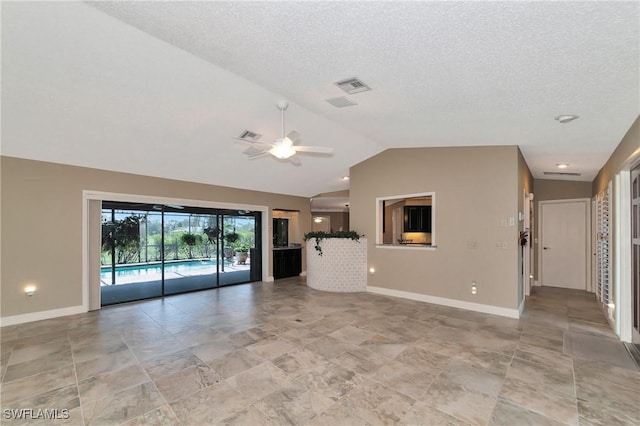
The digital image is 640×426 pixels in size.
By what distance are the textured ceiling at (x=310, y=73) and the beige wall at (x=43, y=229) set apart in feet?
1.03

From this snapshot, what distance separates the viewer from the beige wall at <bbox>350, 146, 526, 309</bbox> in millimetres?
4930

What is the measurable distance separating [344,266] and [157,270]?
4515 mm

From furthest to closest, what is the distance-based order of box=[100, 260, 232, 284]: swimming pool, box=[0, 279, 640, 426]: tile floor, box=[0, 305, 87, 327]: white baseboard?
box=[100, 260, 232, 284]: swimming pool
box=[0, 305, 87, 327]: white baseboard
box=[0, 279, 640, 426]: tile floor

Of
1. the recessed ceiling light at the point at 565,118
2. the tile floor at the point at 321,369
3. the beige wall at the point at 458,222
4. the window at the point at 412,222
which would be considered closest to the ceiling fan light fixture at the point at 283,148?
the tile floor at the point at 321,369

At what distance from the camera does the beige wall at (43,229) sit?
14.5ft

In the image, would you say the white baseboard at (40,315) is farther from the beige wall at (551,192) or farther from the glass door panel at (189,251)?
the beige wall at (551,192)

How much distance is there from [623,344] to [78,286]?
8166 millimetres

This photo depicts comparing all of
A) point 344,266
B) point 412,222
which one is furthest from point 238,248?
point 412,222

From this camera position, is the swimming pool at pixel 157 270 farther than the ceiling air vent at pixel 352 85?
Yes

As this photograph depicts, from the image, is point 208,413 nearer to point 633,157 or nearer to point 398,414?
point 398,414

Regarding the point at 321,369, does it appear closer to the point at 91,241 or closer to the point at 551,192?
the point at 91,241

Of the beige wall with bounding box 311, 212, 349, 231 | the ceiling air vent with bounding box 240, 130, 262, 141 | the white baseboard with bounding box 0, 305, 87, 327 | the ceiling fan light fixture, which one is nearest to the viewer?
the ceiling fan light fixture

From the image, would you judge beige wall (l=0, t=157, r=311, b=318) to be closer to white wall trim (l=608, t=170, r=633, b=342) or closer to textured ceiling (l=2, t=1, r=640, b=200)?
textured ceiling (l=2, t=1, r=640, b=200)

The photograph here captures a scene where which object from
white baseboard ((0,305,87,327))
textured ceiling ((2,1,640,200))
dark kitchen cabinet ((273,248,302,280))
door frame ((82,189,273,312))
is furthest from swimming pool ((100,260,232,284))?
textured ceiling ((2,1,640,200))
